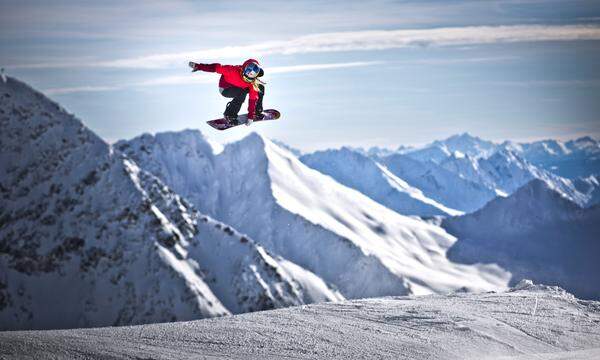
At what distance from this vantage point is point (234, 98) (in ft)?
96.1

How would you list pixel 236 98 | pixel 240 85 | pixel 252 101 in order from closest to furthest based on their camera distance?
pixel 240 85
pixel 236 98
pixel 252 101

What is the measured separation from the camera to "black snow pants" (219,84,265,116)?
1128 inches

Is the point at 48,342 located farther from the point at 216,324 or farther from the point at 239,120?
the point at 239,120

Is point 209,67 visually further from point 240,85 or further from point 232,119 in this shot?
point 232,119

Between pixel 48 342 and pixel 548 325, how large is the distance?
27.3 meters

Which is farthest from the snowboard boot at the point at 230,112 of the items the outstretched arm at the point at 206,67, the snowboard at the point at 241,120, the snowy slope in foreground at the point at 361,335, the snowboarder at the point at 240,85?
the snowy slope in foreground at the point at 361,335

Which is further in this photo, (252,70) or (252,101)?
(252,101)

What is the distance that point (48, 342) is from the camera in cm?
3241

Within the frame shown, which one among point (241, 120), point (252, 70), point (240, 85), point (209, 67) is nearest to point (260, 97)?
point (241, 120)

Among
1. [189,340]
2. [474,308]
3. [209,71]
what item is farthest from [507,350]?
[209,71]

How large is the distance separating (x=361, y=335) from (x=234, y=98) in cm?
1520

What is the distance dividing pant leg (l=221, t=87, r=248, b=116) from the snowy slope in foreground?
11.5m

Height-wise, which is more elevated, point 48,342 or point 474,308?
point 48,342

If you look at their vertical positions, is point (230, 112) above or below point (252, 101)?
below
